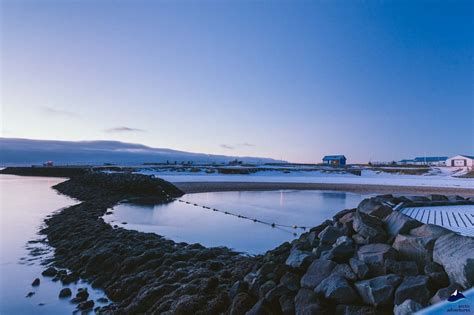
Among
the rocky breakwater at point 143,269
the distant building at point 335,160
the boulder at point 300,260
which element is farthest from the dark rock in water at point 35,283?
the distant building at point 335,160

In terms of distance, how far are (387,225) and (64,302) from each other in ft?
17.9

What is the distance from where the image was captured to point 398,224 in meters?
4.41

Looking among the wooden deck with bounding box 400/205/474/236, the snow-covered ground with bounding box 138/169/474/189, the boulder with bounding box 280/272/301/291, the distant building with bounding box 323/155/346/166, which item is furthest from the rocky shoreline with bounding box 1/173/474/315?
the distant building with bounding box 323/155/346/166

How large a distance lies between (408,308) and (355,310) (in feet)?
1.98

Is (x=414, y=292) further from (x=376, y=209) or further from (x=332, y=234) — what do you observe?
(x=376, y=209)

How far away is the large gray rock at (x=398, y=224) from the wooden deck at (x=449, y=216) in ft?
2.25

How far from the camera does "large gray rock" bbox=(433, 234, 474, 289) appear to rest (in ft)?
9.84

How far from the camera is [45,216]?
1548 centimetres

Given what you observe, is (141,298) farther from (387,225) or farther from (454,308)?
(454,308)

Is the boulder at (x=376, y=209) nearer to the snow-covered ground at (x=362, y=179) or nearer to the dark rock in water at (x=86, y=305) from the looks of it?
the dark rock in water at (x=86, y=305)

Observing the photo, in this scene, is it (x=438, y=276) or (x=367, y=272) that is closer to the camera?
(x=438, y=276)

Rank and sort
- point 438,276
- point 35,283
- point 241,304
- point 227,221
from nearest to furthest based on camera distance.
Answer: point 438,276, point 241,304, point 35,283, point 227,221

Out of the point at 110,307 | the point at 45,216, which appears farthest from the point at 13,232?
the point at 110,307

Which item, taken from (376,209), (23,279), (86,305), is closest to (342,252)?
(376,209)
